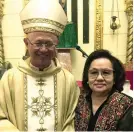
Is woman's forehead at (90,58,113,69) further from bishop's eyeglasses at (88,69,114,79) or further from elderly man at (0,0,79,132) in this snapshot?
elderly man at (0,0,79,132)

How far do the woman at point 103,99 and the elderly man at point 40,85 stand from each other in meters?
0.10

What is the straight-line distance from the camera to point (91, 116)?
1.77 m

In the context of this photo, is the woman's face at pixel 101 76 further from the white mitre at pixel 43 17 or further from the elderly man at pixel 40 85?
the white mitre at pixel 43 17

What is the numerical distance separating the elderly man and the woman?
102 mm

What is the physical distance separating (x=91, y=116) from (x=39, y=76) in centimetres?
44

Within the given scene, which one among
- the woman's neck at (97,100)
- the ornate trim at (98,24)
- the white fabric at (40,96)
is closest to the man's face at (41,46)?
the white fabric at (40,96)

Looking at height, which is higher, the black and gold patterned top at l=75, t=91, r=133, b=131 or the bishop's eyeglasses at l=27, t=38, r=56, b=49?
the bishop's eyeglasses at l=27, t=38, r=56, b=49

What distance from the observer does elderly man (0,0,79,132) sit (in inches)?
72.3

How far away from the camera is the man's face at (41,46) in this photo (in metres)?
1.79

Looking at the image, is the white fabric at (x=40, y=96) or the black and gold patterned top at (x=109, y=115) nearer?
the black and gold patterned top at (x=109, y=115)

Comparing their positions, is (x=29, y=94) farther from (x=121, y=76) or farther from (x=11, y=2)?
(x=11, y=2)

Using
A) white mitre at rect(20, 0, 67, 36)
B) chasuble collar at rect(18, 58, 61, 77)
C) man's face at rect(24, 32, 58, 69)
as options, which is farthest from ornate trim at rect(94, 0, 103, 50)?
man's face at rect(24, 32, 58, 69)

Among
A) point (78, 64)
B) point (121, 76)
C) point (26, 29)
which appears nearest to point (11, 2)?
point (78, 64)

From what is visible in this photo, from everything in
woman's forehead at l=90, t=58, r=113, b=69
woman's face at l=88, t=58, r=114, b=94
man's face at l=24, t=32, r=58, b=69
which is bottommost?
woman's face at l=88, t=58, r=114, b=94
